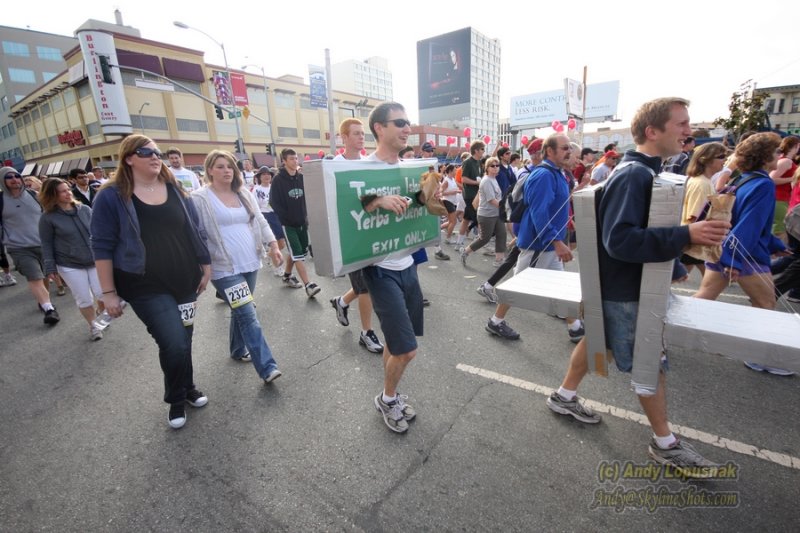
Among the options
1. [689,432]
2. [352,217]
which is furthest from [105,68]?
[689,432]

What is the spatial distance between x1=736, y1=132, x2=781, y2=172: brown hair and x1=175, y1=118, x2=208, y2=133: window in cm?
4210

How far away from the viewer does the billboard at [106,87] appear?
96.4ft

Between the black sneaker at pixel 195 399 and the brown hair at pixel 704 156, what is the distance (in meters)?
4.72

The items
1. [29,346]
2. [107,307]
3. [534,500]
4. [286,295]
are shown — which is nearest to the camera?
[534,500]

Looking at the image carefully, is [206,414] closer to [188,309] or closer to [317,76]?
[188,309]

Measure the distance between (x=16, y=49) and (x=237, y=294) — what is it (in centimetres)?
8035

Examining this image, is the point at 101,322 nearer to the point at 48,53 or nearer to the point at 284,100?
the point at 284,100

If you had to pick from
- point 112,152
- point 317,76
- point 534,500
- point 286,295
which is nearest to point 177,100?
point 112,152

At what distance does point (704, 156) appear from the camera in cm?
329

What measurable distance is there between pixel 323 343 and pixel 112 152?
4094cm

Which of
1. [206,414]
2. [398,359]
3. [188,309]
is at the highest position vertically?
[188,309]

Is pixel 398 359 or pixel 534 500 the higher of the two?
pixel 398 359

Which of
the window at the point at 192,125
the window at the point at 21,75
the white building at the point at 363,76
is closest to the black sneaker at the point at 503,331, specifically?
the window at the point at 192,125

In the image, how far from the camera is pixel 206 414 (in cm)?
286
